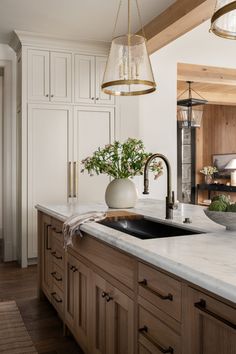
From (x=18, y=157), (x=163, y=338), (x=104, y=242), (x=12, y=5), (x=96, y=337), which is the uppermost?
(x=12, y=5)

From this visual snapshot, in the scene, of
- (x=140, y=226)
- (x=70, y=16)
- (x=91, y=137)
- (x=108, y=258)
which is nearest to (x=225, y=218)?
(x=108, y=258)

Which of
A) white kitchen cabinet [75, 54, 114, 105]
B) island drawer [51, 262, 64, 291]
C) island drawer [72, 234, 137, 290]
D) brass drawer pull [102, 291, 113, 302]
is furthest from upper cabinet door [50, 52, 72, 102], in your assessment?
brass drawer pull [102, 291, 113, 302]

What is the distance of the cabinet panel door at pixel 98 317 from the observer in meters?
1.91

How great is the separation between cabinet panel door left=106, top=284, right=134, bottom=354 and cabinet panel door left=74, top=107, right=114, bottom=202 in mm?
3109

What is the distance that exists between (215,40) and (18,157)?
118 inches

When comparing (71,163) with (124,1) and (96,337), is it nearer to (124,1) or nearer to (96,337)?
(124,1)

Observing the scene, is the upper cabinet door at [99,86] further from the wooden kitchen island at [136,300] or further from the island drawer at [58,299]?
the island drawer at [58,299]

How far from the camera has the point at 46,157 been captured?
15.5 feet

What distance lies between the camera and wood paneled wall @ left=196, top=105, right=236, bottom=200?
983 cm

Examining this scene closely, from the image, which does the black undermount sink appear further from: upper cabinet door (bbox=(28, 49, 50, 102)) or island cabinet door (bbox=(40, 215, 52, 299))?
upper cabinet door (bbox=(28, 49, 50, 102))

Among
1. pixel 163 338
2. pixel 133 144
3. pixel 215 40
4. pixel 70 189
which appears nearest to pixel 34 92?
pixel 70 189

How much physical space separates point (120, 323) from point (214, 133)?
28.5 feet

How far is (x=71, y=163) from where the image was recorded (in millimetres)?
4828

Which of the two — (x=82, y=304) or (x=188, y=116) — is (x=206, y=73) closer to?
(x=188, y=116)
